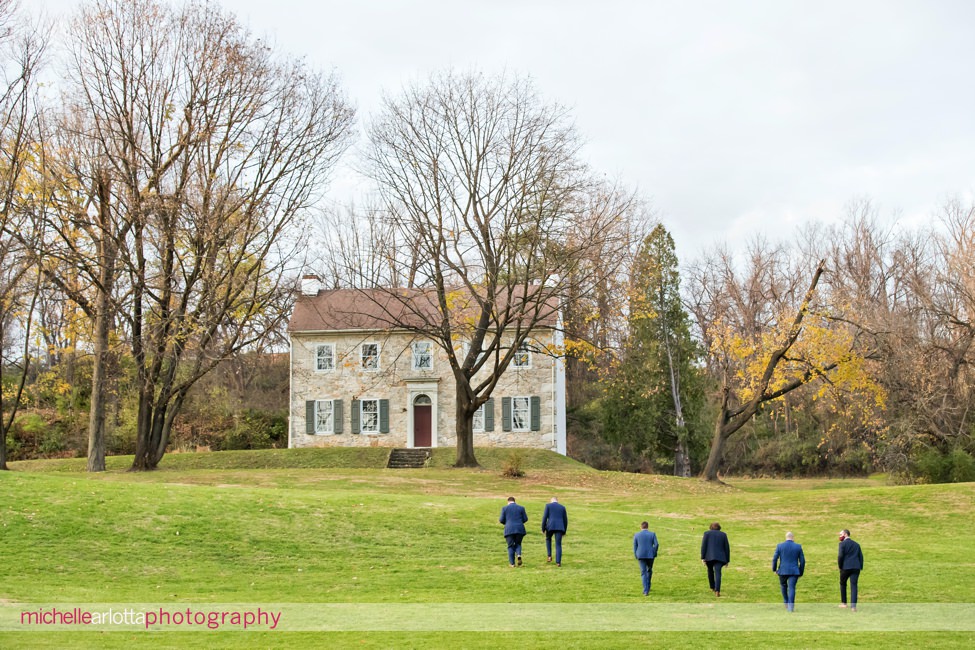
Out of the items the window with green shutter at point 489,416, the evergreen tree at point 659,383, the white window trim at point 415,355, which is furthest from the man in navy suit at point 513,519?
the evergreen tree at point 659,383

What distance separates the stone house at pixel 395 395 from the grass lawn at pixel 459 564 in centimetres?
1346

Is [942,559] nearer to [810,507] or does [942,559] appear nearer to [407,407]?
[810,507]

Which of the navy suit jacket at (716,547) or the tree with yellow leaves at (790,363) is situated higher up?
the tree with yellow leaves at (790,363)

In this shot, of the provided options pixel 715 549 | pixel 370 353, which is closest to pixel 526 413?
pixel 370 353

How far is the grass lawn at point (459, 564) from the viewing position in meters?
12.5

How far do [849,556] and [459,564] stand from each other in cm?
753

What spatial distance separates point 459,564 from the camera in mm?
18859

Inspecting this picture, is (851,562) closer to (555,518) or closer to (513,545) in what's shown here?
(555,518)

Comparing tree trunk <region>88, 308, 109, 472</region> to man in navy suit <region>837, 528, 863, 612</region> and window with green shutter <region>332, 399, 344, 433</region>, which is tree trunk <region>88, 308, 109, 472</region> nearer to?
window with green shutter <region>332, 399, 344, 433</region>

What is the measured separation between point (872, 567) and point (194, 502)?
14.6 m

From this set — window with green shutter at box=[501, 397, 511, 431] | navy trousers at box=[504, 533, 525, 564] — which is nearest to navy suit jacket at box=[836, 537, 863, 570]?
navy trousers at box=[504, 533, 525, 564]

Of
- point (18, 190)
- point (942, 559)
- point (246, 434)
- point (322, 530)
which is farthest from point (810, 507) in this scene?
point (246, 434)

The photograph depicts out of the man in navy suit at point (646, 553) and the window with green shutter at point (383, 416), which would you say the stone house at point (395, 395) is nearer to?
the window with green shutter at point (383, 416)

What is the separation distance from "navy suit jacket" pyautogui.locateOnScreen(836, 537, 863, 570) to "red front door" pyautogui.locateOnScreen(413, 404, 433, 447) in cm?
3119
